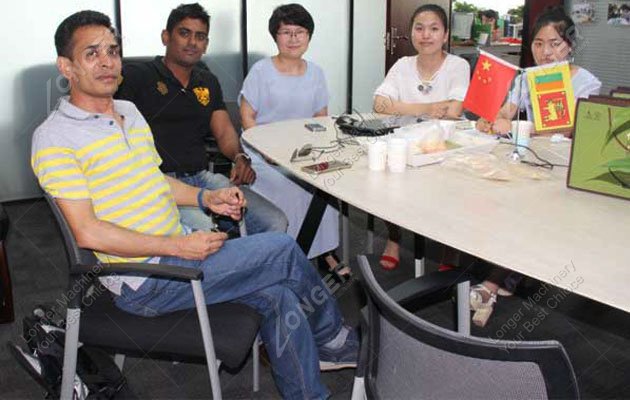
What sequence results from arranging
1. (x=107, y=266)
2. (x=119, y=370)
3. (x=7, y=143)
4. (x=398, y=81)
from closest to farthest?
(x=107, y=266), (x=119, y=370), (x=398, y=81), (x=7, y=143)

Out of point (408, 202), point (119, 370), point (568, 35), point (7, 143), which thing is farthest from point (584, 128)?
point (7, 143)

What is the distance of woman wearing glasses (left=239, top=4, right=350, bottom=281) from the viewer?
2.96 metres

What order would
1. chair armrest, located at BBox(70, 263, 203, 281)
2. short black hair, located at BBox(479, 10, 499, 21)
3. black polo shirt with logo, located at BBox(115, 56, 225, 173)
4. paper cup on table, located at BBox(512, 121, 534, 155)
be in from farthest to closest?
short black hair, located at BBox(479, 10, 499, 21)
black polo shirt with logo, located at BBox(115, 56, 225, 173)
paper cup on table, located at BBox(512, 121, 534, 155)
chair armrest, located at BBox(70, 263, 203, 281)

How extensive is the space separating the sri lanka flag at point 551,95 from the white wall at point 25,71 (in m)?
2.96

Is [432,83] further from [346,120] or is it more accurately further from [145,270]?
[145,270]

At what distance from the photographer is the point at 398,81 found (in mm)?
3199

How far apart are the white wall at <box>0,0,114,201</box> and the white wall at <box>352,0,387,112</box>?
2.17 meters

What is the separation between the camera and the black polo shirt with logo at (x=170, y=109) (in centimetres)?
272

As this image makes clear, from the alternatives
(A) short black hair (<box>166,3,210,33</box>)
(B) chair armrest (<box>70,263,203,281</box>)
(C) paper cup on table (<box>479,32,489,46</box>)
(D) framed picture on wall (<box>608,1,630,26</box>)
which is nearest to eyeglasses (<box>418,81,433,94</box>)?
(A) short black hair (<box>166,3,210,33</box>)

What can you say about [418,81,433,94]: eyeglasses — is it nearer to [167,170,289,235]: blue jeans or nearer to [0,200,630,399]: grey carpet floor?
[0,200,630,399]: grey carpet floor

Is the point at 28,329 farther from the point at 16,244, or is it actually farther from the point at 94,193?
the point at 16,244

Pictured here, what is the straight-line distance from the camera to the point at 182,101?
2781 mm

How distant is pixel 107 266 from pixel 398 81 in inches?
78.8

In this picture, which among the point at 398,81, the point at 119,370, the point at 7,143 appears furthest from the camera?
the point at 7,143
